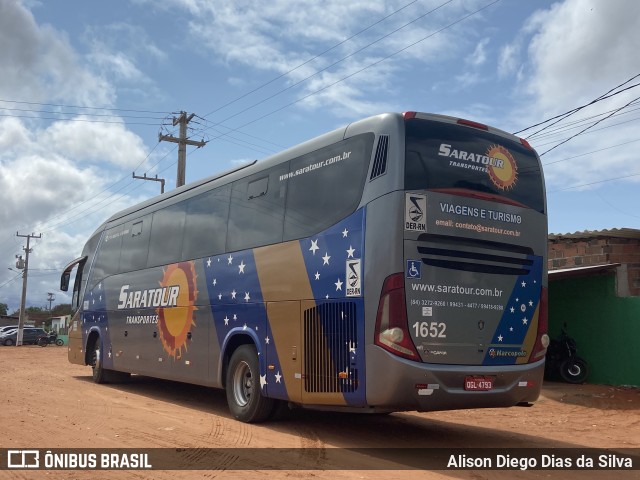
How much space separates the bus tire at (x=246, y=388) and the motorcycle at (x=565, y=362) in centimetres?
883

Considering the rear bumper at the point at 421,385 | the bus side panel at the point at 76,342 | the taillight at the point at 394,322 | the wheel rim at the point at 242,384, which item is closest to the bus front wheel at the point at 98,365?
the bus side panel at the point at 76,342

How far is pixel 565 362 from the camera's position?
15312mm

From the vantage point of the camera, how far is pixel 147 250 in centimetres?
1346

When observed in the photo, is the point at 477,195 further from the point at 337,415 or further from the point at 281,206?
the point at 337,415

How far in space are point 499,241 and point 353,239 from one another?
6.14ft

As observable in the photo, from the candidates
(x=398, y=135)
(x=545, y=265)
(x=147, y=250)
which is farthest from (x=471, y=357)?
(x=147, y=250)

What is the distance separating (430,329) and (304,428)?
295 centimetres

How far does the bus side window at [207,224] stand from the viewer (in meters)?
10.8

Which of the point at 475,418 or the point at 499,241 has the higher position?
the point at 499,241

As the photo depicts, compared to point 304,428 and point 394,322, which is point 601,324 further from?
point 394,322

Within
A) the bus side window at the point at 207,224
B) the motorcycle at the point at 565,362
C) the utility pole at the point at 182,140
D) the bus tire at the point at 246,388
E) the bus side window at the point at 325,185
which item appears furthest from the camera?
the utility pole at the point at 182,140

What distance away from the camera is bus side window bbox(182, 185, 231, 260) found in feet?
35.3

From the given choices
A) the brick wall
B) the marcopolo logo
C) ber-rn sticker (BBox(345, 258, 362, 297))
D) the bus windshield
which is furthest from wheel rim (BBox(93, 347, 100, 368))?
the brick wall

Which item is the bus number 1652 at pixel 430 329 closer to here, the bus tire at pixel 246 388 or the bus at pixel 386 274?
the bus at pixel 386 274
